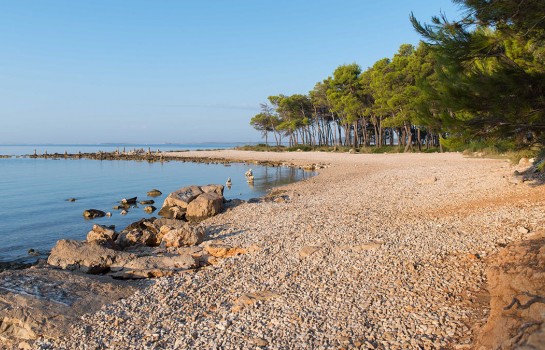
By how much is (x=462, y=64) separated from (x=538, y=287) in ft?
14.5

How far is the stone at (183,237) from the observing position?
9664 millimetres

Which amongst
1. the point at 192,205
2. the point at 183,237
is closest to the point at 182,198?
the point at 192,205

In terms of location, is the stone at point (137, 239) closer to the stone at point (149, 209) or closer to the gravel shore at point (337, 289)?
the gravel shore at point (337, 289)

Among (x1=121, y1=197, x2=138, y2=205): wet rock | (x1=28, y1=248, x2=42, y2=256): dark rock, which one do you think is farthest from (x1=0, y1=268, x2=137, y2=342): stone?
(x1=121, y1=197, x2=138, y2=205): wet rock

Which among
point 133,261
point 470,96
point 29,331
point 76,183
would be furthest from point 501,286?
point 76,183

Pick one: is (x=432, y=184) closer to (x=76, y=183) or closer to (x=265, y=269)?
(x=265, y=269)

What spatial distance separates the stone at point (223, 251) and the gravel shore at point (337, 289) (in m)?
0.29

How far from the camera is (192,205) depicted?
1425cm

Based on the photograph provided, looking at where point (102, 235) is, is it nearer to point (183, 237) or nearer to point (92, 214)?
point (183, 237)

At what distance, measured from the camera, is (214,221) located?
12.7 meters

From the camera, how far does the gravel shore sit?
4.38 meters

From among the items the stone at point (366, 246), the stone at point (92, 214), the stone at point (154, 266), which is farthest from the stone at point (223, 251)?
the stone at point (92, 214)

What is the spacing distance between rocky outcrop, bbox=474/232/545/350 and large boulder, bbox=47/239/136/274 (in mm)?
6709

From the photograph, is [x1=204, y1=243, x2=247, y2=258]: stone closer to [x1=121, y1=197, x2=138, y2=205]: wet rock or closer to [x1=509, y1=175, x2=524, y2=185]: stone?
[x1=509, y1=175, x2=524, y2=185]: stone
